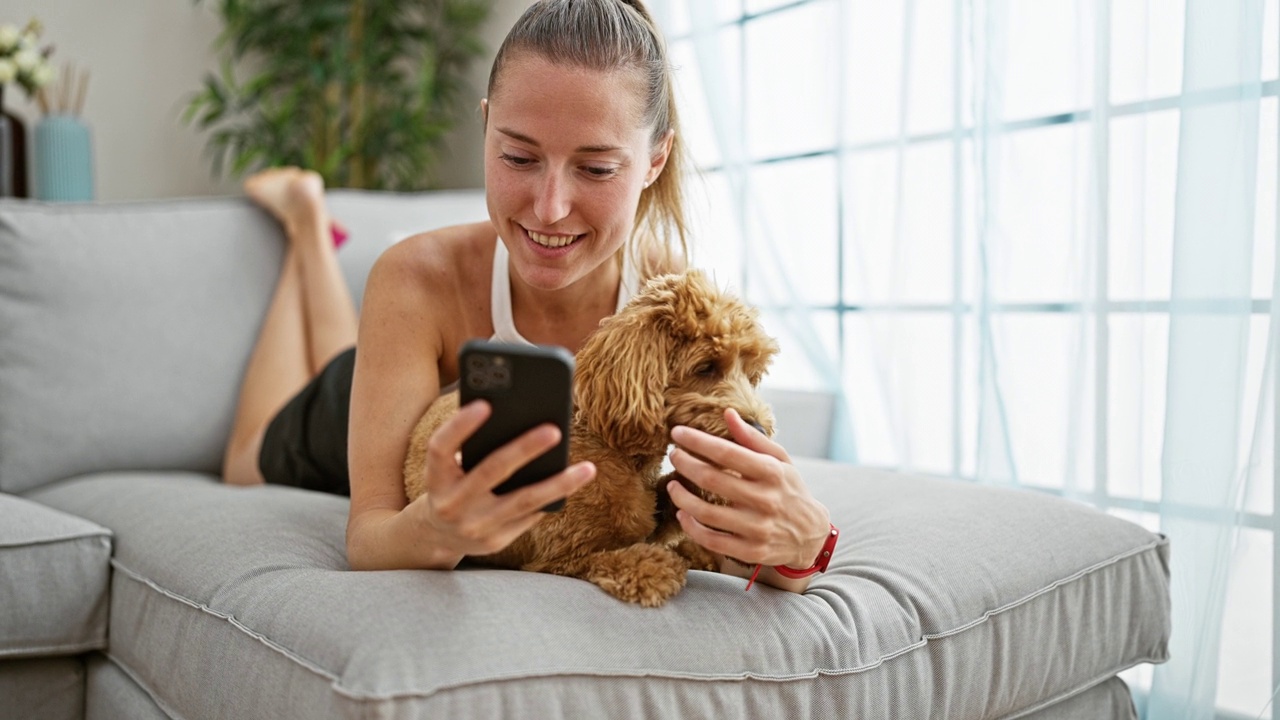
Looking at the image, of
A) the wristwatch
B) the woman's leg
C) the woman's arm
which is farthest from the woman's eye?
the woman's leg

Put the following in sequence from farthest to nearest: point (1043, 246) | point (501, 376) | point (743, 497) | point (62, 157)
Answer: point (62, 157)
point (1043, 246)
point (743, 497)
point (501, 376)

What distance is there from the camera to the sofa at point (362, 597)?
1.10 meters

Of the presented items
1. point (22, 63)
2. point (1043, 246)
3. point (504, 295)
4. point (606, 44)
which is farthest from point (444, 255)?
point (22, 63)

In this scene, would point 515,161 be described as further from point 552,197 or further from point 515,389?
point 515,389

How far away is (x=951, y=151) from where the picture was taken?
2.33 meters

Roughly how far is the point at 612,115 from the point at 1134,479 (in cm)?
133

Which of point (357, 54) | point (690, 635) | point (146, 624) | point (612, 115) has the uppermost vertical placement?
point (357, 54)

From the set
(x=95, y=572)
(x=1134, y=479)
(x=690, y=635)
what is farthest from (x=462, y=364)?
(x=1134, y=479)

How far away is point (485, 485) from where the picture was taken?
993mm

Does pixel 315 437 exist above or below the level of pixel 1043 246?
below

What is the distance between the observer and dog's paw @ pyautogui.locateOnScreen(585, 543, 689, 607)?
118cm

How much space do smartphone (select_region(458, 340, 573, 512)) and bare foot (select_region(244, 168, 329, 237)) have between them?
176 centimetres

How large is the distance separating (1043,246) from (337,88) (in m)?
3.21

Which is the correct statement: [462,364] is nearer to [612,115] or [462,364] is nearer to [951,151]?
[612,115]
